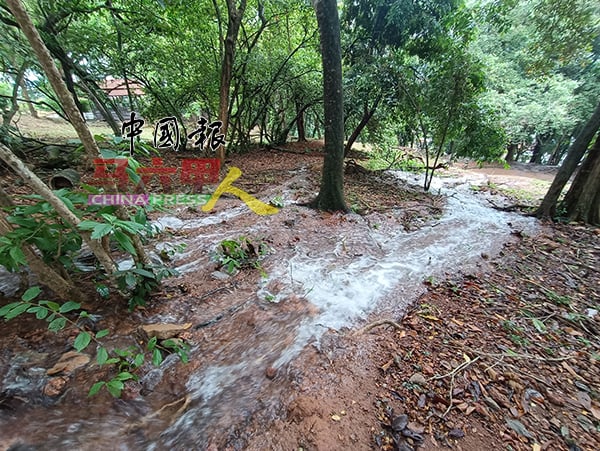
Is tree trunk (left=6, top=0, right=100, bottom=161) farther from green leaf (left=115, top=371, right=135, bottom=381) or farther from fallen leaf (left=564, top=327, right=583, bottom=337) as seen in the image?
fallen leaf (left=564, top=327, right=583, bottom=337)

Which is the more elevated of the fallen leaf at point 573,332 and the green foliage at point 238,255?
the green foliage at point 238,255

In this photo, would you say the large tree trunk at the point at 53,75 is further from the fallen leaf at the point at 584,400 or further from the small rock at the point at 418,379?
the fallen leaf at the point at 584,400

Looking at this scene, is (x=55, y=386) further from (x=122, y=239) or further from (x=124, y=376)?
(x=122, y=239)

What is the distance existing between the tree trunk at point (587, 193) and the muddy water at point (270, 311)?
2.72 feet

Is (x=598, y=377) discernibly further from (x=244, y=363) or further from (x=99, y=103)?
(x=99, y=103)

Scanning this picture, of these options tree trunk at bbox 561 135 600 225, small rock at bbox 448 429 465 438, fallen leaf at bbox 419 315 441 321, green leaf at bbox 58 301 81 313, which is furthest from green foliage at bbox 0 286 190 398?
tree trunk at bbox 561 135 600 225

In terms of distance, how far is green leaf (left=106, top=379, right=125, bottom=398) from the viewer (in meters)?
1.58

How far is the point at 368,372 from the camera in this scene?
184 centimetres

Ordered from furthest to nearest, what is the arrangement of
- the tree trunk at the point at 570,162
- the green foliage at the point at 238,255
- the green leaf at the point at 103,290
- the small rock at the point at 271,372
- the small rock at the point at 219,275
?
the tree trunk at the point at 570,162, the green foliage at the point at 238,255, the small rock at the point at 219,275, the green leaf at the point at 103,290, the small rock at the point at 271,372

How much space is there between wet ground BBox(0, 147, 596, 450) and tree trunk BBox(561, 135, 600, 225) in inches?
44.1

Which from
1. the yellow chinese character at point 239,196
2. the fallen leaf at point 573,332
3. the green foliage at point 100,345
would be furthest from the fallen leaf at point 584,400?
the yellow chinese character at point 239,196

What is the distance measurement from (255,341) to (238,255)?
133 cm

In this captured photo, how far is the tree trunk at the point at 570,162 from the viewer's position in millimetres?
4539

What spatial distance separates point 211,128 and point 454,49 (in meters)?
5.56
